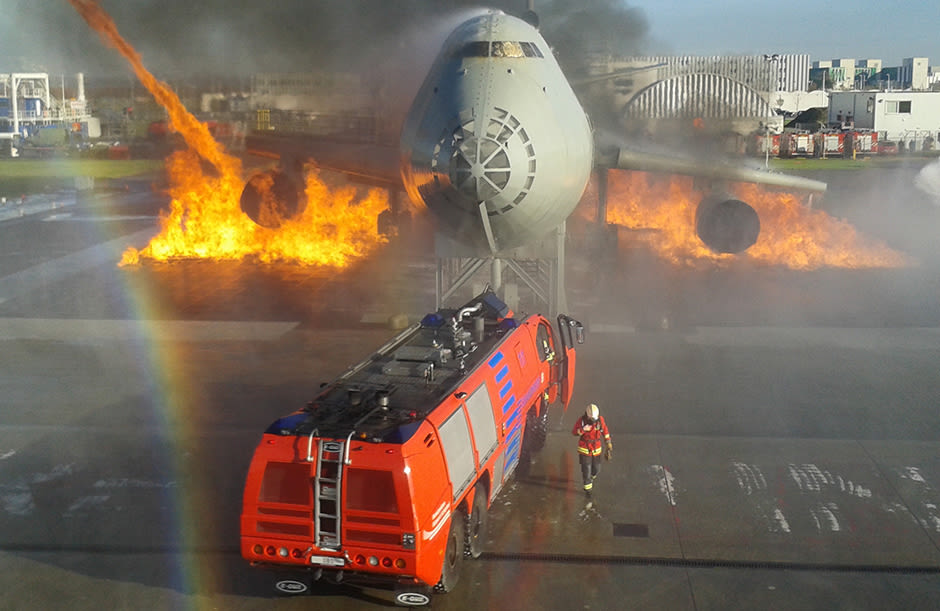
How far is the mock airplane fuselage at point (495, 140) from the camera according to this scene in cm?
1571

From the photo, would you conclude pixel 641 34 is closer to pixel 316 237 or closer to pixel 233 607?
pixel 316 237

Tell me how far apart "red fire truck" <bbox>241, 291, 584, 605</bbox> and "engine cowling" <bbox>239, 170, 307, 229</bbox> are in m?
17.0

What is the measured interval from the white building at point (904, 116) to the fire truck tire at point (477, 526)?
89.0 m

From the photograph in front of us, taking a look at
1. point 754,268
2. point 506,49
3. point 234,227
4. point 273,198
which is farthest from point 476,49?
point 234,227

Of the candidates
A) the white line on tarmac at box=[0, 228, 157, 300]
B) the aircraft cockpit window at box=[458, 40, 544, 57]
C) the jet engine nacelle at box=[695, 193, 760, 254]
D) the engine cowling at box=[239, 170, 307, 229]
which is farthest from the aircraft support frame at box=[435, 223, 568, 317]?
the white line on tarmac at box=[0, 228, 157, 300]

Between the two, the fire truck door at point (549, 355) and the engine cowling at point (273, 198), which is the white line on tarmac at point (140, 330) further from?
the fire truck door at point (549, 355)

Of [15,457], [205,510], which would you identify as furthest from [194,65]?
[205,510]

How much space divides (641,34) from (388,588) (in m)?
27.7

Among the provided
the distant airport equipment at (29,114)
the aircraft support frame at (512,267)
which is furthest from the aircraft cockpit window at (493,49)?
the distant airport equipment at (29,114)

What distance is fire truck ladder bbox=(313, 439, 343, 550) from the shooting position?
376 inches

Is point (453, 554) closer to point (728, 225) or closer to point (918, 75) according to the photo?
point (728, 225)

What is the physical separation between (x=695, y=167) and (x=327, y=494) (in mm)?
16820

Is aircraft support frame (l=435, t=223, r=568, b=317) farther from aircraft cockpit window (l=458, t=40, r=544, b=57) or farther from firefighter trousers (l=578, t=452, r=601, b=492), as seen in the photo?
firefighter trousers (l=578, t=452, r=601, b=492)

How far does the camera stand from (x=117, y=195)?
5322cm
